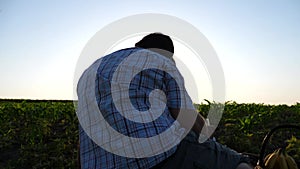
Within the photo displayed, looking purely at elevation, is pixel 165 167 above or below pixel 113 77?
below

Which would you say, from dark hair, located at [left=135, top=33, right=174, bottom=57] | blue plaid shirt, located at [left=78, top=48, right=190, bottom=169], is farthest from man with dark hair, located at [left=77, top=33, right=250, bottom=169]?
dark hair, located at [left=135, top=33, right=174, bottom=57]

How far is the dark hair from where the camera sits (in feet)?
8.02

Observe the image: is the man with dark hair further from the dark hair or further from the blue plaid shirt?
the dark hair

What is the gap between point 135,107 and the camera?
2.06 m

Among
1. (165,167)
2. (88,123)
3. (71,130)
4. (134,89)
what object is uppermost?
(134,89)

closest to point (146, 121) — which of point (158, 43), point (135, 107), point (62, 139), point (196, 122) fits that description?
point (135, 107)

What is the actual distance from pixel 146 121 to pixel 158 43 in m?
0.63

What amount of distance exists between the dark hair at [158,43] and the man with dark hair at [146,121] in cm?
24

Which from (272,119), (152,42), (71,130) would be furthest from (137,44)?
(272,119)

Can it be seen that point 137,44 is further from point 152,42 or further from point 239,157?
point 239,157

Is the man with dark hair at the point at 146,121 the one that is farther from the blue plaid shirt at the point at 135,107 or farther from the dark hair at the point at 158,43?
the dark hair at the point at 158,43

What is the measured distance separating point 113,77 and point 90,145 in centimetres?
44

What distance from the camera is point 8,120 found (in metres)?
8.95

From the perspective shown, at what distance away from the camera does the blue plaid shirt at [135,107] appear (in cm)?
202
